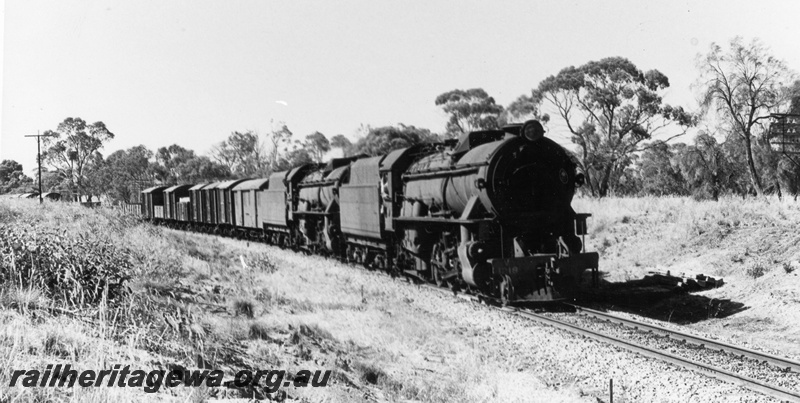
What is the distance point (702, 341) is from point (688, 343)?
0.30m

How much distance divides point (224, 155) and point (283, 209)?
5580 centimetres

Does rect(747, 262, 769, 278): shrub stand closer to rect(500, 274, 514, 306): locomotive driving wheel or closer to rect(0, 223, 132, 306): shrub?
rect(500, 274, 514, 306): locomotive driving wheel

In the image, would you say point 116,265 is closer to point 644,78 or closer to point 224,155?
point 644,78

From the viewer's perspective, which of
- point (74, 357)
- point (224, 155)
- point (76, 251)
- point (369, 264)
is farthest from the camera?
point (224, 155)

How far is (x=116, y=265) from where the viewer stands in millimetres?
8430

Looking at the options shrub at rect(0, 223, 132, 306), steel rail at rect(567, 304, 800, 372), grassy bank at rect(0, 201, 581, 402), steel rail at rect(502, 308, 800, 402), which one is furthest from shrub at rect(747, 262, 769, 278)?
shrub at rect(0, 223, 132, 306)

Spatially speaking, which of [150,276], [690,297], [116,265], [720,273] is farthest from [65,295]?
[720,273]

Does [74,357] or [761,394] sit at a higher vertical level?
[74,357]

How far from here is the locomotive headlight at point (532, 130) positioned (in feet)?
40.6

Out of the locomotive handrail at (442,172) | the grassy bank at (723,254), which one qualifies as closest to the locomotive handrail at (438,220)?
the locomotive handrail at (442,172)

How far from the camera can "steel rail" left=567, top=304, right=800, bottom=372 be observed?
327 inches

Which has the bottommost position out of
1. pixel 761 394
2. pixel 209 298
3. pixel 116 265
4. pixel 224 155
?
pixel 761 394

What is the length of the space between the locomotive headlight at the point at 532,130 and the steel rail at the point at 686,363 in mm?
3659

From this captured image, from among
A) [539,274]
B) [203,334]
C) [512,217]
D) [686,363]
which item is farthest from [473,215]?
[203,334]
